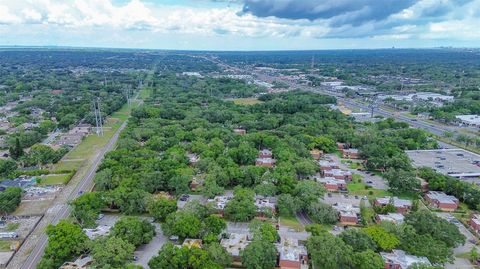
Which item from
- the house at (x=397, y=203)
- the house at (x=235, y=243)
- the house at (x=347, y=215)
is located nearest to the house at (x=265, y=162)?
the house at (x=347, y=215)

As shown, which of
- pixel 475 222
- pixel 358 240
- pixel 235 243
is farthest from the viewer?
pixel 475 222

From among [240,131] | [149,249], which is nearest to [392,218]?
[149,249]

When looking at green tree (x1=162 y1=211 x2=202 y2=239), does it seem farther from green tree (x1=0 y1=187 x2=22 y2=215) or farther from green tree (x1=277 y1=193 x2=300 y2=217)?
green tree (x1=0 y1=187 x2=22 y2=215)

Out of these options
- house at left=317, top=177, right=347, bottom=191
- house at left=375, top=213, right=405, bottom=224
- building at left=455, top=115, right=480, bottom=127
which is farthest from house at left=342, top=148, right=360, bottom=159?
building at left=455, top=115, right=480, bottom=127

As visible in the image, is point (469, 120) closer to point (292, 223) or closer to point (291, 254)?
point (292, 223)

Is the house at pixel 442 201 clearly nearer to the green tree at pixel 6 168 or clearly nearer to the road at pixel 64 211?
the road at pixel 64 211

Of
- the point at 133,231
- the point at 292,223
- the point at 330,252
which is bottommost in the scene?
the point at 292,223

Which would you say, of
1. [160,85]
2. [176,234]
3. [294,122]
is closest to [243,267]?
[176,234]
